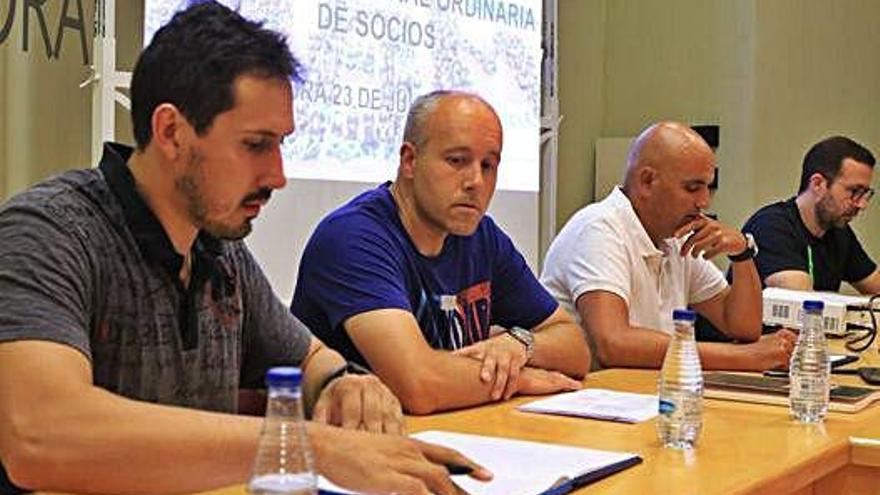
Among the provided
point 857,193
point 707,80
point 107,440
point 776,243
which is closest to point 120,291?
point 107,440

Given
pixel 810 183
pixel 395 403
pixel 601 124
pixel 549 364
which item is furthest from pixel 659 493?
pixel 601 124

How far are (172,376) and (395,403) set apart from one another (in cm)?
32

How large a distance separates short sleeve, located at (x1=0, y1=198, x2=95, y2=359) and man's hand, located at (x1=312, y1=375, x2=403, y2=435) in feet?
1.30

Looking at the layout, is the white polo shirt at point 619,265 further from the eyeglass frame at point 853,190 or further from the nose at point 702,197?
the eyeglass frame at point 853,190

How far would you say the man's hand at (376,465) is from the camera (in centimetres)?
120

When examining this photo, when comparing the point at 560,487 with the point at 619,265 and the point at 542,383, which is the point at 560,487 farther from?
the point at 619,265

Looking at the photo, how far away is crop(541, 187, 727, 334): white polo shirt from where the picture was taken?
2.80 m

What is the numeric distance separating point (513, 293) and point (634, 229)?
50 cm

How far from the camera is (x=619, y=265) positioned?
9.24 feet

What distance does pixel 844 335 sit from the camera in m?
3.35

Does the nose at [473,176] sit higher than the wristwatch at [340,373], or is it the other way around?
the nose at [473,176]

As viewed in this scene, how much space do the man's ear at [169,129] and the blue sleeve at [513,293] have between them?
1.11m

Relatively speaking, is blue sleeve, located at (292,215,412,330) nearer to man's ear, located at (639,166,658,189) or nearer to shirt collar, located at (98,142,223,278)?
shirt collar, located at (98,142,223,278)

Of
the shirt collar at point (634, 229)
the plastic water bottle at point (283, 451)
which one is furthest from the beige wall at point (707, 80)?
the plastic water bottle at point (283, 451)
